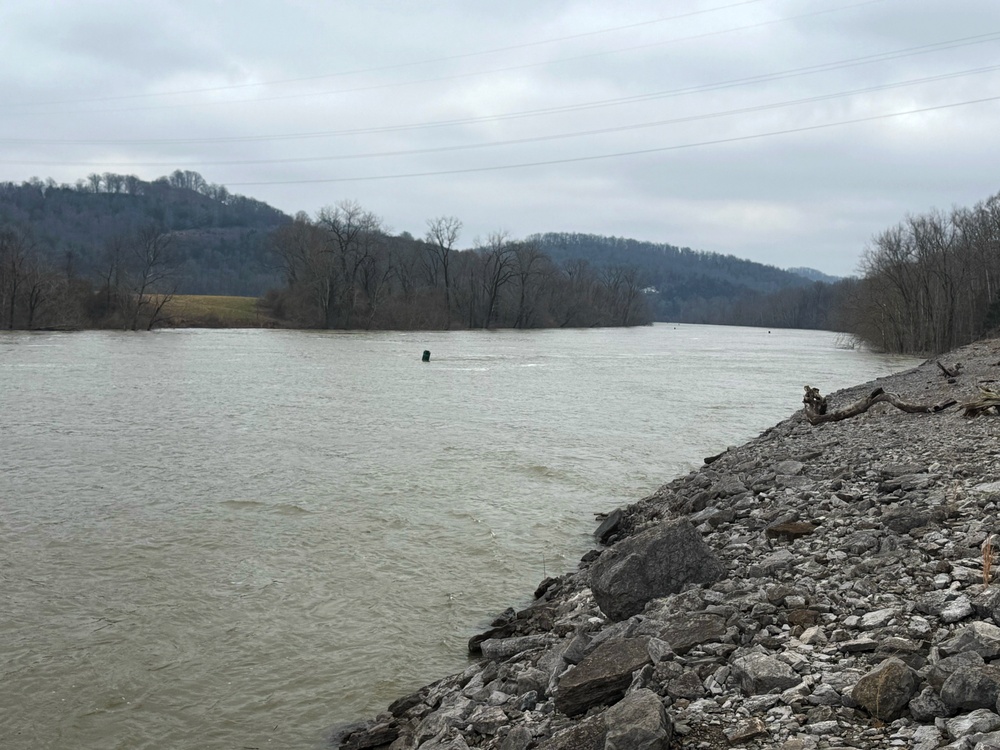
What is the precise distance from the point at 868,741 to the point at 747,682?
0.83 m

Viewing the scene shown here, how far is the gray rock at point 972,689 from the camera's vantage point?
A: 3705 mm

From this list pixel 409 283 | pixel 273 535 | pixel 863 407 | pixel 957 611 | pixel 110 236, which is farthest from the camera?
pixel 110 236

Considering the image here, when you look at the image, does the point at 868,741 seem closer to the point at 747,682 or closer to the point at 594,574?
the point at 747,682

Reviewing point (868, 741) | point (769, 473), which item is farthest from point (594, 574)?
point (769, 473)

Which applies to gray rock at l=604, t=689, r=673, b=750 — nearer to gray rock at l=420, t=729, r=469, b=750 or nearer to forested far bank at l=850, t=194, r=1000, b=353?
gray rock at l=420, t=729, r=469, b=750

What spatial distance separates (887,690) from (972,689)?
0.39m

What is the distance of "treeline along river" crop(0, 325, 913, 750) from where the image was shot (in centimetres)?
688

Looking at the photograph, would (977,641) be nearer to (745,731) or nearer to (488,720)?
(745,731)

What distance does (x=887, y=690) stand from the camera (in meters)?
3.97

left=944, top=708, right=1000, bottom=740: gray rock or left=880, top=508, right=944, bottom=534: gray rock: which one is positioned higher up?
left=880, top=508, right=944, bottom=534: gray rock

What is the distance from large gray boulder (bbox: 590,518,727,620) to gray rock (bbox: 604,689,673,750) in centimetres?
236

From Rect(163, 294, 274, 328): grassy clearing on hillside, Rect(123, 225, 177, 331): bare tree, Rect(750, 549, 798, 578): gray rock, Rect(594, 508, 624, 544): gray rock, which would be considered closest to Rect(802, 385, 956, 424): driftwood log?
Rect(594, 508, 624, 544): gray rock

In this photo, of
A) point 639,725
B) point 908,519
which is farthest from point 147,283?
point 639,725

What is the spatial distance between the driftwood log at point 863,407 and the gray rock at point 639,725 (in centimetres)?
1408
